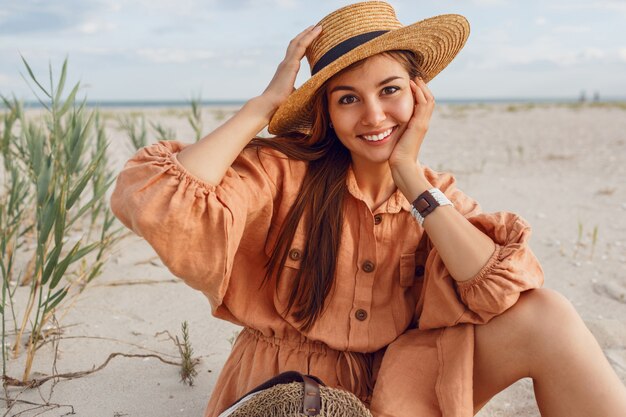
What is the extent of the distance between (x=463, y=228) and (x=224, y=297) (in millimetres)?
751

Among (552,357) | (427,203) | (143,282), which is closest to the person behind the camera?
(552,357)

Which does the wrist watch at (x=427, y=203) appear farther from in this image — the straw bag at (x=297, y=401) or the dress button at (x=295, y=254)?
the straw bag at (x=297, y=401)

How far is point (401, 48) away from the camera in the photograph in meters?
1.96

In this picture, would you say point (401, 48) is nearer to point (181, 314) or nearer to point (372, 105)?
point (372, 105)

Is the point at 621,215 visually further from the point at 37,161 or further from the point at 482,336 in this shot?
the point at 37,161

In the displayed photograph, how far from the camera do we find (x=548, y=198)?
5.82 meters

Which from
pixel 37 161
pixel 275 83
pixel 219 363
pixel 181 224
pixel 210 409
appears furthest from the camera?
pixel 37 161

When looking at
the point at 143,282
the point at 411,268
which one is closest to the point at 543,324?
the point at 411,268

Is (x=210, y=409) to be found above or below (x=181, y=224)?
below

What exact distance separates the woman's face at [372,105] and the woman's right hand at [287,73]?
12 centimetres

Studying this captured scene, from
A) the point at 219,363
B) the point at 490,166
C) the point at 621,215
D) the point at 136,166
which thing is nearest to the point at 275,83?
the point at 136,166

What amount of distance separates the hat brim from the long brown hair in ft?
0.15

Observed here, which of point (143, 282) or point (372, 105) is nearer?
point (372, 105)

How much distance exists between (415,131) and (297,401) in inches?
34.0
